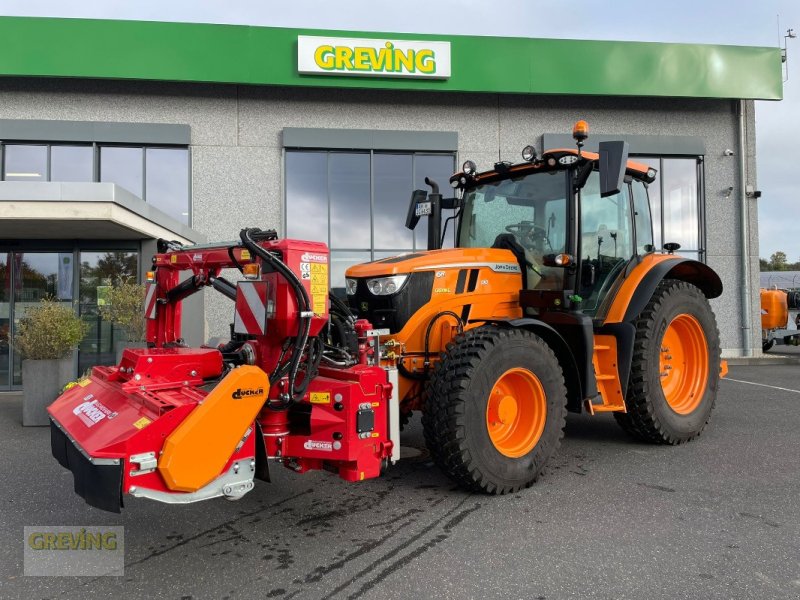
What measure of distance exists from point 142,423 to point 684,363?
5370mm

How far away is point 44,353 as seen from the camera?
25.1 ft

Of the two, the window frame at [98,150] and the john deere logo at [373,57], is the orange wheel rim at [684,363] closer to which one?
the john deere logo at [373,57]

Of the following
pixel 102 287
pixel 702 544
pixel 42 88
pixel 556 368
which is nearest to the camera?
pixel 702 544

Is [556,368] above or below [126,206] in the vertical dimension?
below

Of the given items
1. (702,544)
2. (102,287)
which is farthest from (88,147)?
(702,544)

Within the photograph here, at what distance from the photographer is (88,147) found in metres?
12.5

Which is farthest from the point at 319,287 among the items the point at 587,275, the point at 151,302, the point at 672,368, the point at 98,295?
the point at 98,295

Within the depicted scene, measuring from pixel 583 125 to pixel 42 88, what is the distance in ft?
38.6

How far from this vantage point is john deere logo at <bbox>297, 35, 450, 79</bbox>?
12477mm

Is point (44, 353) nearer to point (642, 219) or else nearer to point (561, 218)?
point (561, 218)

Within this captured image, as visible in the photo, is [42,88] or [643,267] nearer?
[643,267]

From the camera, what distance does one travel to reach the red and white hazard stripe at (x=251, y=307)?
367cm

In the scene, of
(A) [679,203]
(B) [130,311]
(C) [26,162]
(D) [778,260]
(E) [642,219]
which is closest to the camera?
(E) [642,219]

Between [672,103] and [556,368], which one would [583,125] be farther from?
[672,103]
